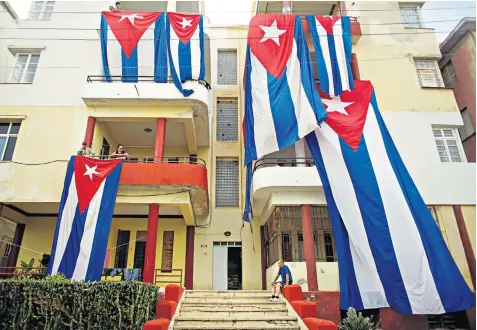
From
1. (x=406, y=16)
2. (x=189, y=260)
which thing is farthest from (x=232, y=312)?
(x=406, y=16)

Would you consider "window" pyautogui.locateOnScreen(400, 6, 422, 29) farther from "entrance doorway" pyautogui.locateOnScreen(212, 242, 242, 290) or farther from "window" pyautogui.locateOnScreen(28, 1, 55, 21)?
"window" pyautogui.locateOnScreen(28, 1, 55, 21)

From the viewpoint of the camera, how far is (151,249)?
12.1m

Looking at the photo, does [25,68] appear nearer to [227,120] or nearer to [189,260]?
[227,120]

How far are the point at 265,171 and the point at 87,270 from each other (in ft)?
23.7

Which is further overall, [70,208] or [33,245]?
[33,245]

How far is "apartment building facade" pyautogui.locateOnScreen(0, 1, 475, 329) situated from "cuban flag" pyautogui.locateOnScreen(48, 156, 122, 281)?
3.10ft

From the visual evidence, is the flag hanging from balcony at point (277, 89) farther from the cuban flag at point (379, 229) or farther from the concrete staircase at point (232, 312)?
the concrete staircase at point (232, 312)

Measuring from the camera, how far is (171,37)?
14789mm

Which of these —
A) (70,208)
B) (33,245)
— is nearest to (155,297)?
(70,208)

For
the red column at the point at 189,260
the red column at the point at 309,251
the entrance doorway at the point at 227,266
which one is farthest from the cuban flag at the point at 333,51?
the red column at the point at 189,260

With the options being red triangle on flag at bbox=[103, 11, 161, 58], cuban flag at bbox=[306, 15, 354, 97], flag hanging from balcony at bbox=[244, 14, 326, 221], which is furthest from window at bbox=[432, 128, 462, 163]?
red triangle on flag at bbox=[103, 11, 161, 58]

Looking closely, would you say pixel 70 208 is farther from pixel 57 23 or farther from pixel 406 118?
pixel 406 118

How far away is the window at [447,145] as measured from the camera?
1441 cm

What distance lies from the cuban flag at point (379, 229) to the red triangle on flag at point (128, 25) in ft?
30.4
